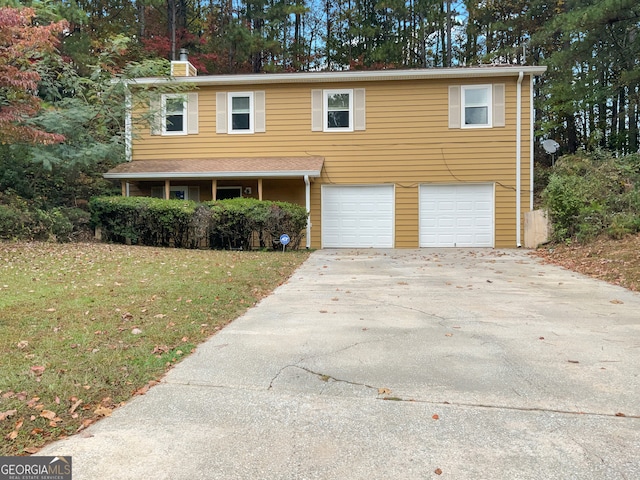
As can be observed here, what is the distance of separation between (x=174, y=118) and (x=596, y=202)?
1213cm

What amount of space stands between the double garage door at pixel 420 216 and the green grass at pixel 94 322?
515 cm

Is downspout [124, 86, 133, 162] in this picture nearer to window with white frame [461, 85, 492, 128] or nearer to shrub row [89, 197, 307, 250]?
shrub row [89, 197, 307, 250]

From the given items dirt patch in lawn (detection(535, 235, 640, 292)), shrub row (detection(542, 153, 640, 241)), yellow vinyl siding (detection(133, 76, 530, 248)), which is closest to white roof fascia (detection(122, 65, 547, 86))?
yellow vinyl siding (detection(133, 76, 530, 248))

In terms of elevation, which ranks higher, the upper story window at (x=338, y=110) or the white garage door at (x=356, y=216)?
the upper story window at (x=338, y=110)

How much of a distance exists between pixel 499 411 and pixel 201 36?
2424cm

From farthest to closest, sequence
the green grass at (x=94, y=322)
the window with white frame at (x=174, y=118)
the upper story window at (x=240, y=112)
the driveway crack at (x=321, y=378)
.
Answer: the window with white frame at (x=174, y=118), the upper story window at (x=240, y=112), the driveway crack at (x=321, y=378), the green grass at (x=94, y=322)

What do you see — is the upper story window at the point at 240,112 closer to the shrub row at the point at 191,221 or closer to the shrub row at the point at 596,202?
Answer: the shrub row at the point at 191,221

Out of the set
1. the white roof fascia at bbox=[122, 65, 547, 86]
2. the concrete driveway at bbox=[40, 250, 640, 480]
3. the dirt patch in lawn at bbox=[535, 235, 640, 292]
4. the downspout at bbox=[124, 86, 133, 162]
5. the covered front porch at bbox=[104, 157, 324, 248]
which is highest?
the white roof fascia at bbox=[122, 65, 547, 86]

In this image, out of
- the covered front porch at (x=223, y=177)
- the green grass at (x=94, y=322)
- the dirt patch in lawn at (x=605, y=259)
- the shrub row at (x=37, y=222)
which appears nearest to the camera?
the green grass at (x=94, y=322)

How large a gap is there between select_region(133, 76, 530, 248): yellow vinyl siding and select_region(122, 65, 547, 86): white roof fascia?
18 centimetres

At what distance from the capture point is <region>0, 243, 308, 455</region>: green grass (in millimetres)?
2699

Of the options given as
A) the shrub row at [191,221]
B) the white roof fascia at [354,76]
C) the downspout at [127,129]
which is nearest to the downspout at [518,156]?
the white roof fascia at [354,76]

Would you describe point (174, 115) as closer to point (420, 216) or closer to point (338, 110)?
point (338, 110)

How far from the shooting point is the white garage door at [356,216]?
1384 centimetres
